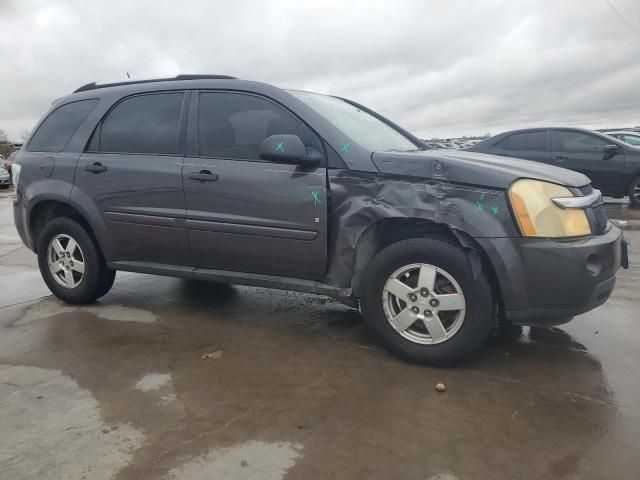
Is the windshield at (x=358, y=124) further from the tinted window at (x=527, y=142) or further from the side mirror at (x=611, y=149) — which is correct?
the side mirror at (x=611, y=149)

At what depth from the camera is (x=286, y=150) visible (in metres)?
3.26

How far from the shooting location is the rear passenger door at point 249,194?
3396 mm

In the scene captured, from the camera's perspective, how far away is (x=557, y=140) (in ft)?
31.7

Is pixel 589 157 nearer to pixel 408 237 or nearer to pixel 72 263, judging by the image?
pixel 408 237

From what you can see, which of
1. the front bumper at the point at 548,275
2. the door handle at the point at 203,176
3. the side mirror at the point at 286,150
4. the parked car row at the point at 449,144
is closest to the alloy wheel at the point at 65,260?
the door handle at the point at 203,176

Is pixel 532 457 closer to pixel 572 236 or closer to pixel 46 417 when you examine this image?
pixel 572 236

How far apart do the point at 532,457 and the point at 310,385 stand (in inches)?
46.9

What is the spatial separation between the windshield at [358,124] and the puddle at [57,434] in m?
2.21

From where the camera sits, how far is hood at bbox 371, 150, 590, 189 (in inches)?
118

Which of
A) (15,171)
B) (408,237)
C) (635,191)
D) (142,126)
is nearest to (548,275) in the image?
(408,237)

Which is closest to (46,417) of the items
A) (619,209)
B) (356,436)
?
(356,436)

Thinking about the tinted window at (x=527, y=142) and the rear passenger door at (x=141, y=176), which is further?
the tinted window at (x=527, y=142)

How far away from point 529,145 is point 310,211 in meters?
7.71

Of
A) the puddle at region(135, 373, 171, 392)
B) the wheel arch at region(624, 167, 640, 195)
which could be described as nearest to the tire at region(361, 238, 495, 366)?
the puddle at region(135, 373, 171, 392)
